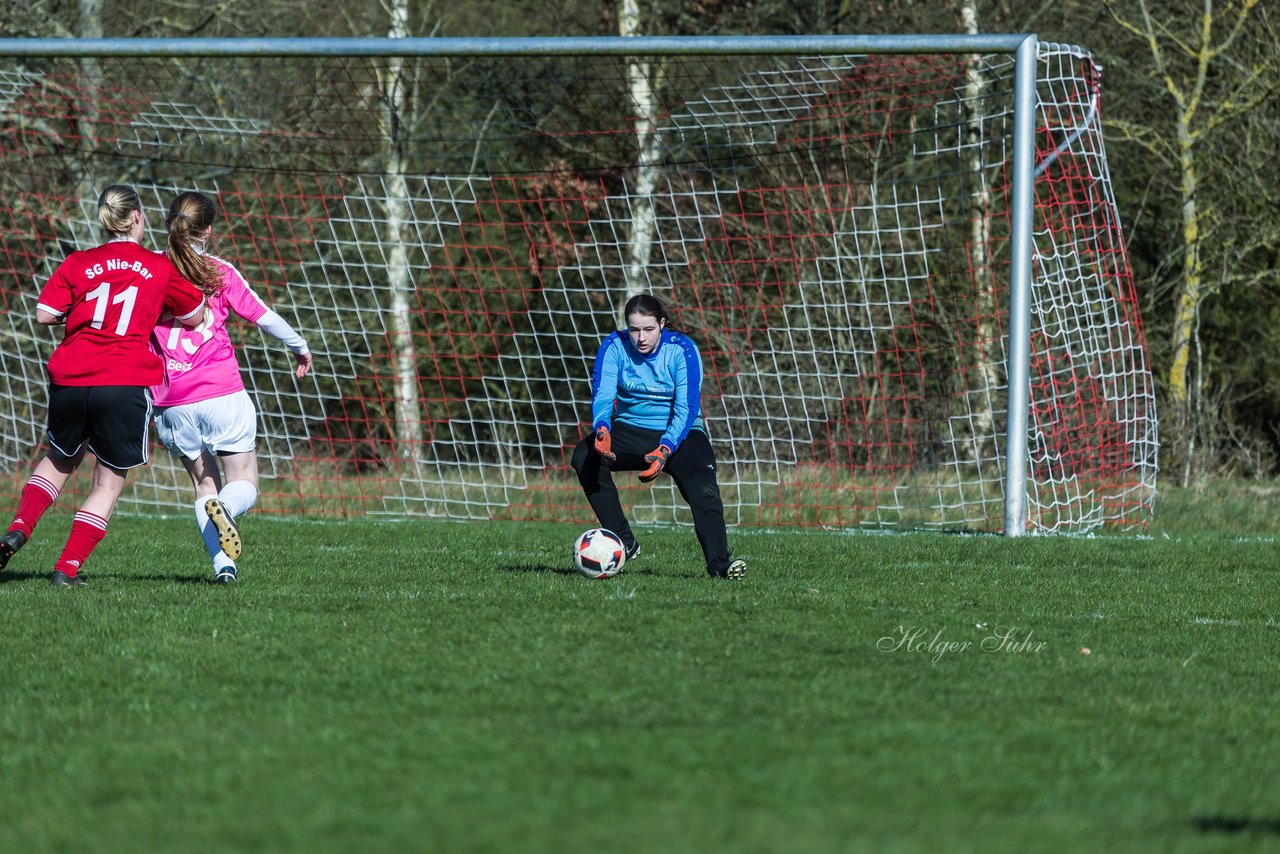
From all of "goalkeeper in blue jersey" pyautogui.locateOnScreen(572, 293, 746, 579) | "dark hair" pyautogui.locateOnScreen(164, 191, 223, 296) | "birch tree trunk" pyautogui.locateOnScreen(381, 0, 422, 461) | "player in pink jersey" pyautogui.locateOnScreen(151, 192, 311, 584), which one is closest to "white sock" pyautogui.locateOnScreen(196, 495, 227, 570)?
"player in pink jersey" pyautogui.locateOnScreen(151, 192, 311, 584)

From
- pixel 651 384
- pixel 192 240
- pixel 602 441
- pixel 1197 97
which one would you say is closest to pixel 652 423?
pixel 651 384

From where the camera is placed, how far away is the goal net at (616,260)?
11617 millimetres

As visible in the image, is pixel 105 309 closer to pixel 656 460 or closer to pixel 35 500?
pixel 35 500

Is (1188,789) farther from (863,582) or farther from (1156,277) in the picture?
(1156,277)

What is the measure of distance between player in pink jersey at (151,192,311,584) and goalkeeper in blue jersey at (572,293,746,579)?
4.71 ft

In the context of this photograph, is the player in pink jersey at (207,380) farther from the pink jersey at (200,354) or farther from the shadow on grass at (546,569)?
the shadow on grass at (546,569)

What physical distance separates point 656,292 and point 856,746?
1294 cm

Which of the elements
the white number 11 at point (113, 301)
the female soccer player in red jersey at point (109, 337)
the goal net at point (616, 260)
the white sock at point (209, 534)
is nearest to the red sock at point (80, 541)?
the female soccer player in red jersey at point (109, 337)

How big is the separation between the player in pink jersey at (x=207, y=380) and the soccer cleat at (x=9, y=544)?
0.74m

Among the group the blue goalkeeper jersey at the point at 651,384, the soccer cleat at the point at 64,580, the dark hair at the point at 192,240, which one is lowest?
the soccer cleat at the point at 64,580

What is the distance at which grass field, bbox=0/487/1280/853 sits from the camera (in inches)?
122

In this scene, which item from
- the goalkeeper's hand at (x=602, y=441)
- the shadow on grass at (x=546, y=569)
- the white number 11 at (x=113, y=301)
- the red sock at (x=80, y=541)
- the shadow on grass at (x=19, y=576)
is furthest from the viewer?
the shadow on grass at (x=546, y=569)

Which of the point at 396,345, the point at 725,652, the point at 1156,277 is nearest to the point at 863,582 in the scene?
the point at 725,652

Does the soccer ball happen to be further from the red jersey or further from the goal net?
the goal net
